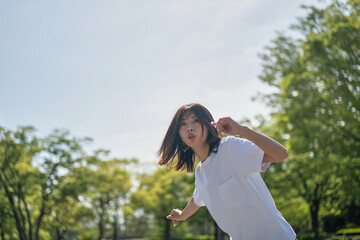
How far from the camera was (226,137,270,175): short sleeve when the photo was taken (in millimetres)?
1716

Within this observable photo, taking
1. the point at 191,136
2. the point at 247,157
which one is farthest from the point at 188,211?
the point at 247,157

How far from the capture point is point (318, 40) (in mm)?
12859

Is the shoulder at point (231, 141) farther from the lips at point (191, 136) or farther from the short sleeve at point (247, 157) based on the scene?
the lips at point (191, 136)

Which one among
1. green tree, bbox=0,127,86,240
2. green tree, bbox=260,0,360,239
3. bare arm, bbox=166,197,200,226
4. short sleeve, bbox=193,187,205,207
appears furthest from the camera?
green tree, bbox=0,127,86,240

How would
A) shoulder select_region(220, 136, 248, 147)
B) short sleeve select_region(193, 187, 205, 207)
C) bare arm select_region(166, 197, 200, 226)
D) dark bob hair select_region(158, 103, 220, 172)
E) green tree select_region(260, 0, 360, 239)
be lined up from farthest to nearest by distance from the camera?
green tree select_region(260, 0, 360, 239) < bare arm select_region(166, 197, 200, 226) < short sleeve select_region(193, 187, 205, 207) < dark bob hair select_region(158, 103, 220, 172) < shoulder select_region(220, 136, 248, 147)

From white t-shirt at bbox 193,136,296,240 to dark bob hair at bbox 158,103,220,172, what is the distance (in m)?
0.15

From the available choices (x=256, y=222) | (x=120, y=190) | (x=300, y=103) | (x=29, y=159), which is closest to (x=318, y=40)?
(x=300, y=103)

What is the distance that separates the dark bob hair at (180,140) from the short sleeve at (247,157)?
0.19 meters

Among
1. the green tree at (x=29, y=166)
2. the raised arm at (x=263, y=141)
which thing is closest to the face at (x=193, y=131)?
the raised arm at (x=263, y=141)

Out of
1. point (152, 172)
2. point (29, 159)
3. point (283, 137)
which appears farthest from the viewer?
point (152, 172)

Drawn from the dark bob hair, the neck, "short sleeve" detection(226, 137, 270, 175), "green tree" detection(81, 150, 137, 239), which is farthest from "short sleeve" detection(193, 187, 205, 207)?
"green tree" detection(81, 150, 137, 239)

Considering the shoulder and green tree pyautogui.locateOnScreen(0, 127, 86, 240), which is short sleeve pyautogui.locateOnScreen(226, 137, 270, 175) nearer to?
the shoulder

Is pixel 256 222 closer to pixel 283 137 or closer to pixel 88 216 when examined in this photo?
pixel 283 137

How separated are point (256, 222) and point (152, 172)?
35284 mm
